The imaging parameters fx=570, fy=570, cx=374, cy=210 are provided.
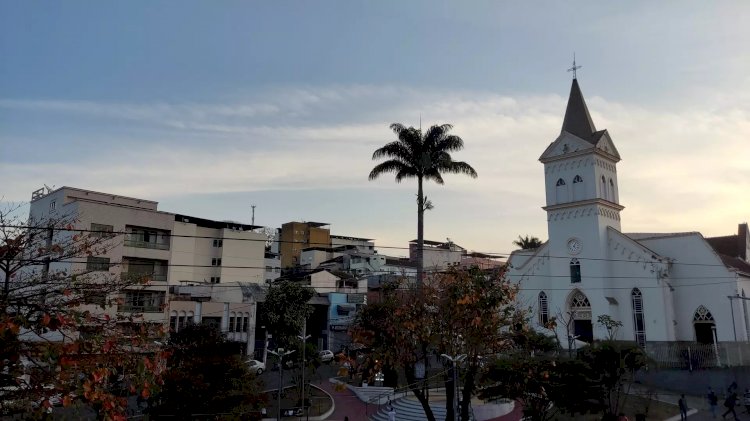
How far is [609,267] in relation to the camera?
42.1 metres

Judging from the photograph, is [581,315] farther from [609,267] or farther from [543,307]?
[609,267]

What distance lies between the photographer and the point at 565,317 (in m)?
42.8

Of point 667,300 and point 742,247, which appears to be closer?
point 667,300

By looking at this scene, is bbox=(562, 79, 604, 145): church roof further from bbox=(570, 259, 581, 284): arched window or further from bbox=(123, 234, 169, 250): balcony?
bbox=(123, 234, 169, 250): balcony

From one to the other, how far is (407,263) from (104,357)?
2793 inches

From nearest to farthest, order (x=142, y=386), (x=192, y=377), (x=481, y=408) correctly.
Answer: (x=142, y=386) < (x=192, y=377) < (x=481, y=408)

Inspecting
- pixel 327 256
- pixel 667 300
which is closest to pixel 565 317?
pixel 667 300

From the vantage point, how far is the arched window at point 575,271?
43094 millimetres

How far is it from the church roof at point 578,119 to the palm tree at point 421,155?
16.0m

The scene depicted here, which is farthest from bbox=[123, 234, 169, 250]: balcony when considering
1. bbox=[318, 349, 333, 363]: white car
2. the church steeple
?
the church steeple

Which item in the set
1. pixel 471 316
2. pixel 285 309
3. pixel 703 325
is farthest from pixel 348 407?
pixel 703 325

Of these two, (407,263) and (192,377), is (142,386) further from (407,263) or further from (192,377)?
(407,263)

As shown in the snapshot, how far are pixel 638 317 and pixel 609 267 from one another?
13.3 ft

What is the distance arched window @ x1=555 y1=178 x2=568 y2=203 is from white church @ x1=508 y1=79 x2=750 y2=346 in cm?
9
